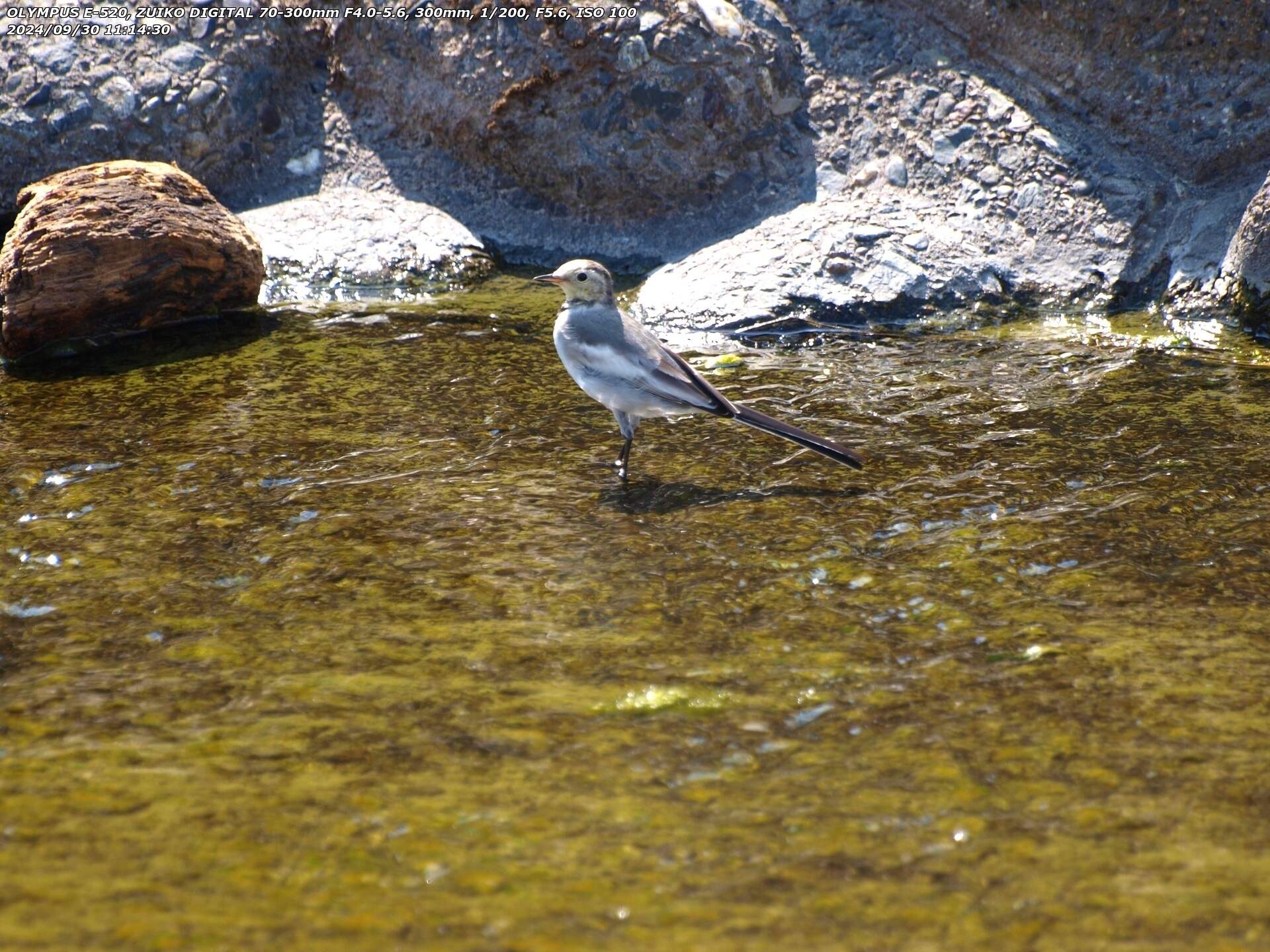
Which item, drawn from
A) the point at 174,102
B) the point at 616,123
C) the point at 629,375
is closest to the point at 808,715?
the point at 629,375

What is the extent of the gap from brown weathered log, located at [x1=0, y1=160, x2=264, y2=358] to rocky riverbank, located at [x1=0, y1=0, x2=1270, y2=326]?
1354mm

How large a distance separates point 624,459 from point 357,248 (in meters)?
4.45

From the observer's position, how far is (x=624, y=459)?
19.7 ft

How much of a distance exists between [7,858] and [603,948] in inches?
59.0

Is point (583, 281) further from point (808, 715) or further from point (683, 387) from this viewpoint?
point (808, 715)

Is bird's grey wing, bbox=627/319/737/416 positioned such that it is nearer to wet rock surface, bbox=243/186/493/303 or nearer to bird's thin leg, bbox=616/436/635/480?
bird's thin leg, bbox=616/436/635/480

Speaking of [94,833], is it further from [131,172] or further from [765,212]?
[765,212]

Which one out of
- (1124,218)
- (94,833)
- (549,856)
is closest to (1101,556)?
(549,856)

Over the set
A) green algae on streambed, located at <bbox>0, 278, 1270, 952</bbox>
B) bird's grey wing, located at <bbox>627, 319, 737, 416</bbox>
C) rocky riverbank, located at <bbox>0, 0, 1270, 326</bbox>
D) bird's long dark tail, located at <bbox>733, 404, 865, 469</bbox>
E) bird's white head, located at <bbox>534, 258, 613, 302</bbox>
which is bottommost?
green algae on streambed, located at <bbox>0, 278, 1270, 952</bbox>

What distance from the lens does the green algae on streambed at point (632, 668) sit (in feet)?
9.59

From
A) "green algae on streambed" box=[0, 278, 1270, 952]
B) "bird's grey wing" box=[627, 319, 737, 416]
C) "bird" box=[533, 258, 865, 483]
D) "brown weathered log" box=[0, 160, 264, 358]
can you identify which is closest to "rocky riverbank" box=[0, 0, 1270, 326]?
"brown weathered log" box=[0, 160, 264, 358]

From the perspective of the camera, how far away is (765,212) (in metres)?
9.59

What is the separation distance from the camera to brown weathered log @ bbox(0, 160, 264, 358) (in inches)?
295

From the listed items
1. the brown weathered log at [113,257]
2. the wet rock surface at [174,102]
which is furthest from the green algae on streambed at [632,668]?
the wet rock surface at [174,102]
